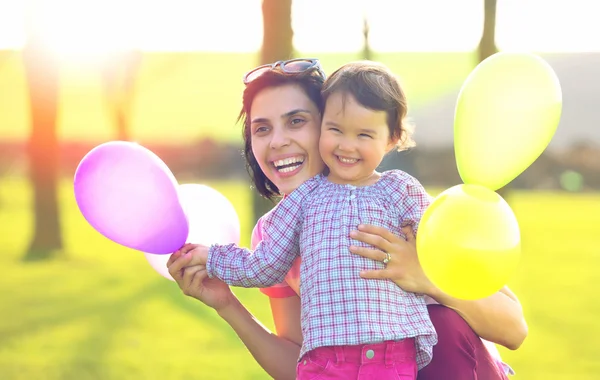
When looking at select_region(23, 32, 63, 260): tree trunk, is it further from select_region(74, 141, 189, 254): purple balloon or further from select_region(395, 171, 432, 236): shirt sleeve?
select_region(395, 171, 432, 236): shirt sleeve

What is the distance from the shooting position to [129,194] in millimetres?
2139

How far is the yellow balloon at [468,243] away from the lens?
5.81 ft

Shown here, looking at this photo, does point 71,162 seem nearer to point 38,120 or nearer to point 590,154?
point 38,120

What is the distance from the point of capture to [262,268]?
6.70 feet

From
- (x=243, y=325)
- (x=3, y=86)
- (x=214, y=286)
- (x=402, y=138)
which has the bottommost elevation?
(x=3, y=86)

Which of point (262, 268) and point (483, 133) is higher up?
point (483, 133)

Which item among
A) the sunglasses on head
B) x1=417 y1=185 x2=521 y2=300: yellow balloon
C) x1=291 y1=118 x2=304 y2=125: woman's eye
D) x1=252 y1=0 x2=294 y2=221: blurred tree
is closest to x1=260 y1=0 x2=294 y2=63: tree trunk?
x1=252 y1=0 x2=294 y2=221: blurred tree

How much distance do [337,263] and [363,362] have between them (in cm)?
26

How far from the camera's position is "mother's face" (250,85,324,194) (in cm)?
229

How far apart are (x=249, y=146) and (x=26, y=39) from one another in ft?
19.3

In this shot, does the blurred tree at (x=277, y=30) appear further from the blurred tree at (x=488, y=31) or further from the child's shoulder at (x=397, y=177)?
the child's shoulder at (x=397, y=177)

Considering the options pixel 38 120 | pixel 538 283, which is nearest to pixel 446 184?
pixel 538 283

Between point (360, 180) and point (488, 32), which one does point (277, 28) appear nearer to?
point (488, 32)

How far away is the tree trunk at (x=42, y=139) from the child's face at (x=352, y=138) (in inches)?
249
